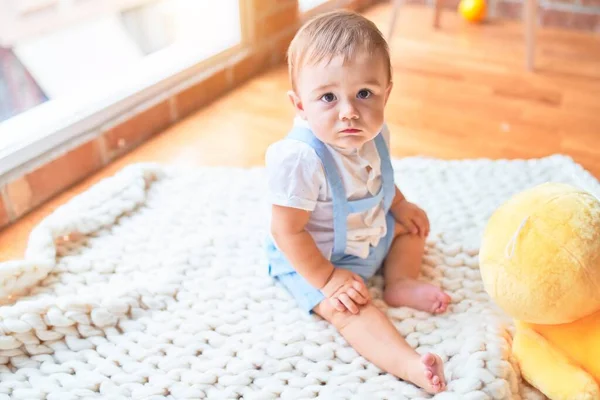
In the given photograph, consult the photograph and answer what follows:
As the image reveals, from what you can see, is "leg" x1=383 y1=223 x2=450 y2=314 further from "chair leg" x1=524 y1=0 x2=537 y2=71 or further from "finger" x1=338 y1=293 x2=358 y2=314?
"chair leg" x1=524 y1=0 x2=537 y2=71

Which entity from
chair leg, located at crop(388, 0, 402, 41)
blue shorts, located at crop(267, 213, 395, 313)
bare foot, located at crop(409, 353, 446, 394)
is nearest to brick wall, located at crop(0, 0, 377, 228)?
chair leg, located at crop(388, 0, 402, 41)

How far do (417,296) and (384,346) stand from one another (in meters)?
0.13

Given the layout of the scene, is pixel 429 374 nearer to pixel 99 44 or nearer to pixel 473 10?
pixel 99 44

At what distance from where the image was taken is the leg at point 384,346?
0.85 m

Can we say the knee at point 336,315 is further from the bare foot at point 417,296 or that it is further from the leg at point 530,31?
the leg at point 530,31

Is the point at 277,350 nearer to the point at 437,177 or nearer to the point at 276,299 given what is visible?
the point at 276,299

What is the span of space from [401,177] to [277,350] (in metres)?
0.59

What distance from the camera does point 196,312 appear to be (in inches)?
40.1

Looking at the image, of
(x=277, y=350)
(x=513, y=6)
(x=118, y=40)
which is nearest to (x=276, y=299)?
(x=277, y=350)

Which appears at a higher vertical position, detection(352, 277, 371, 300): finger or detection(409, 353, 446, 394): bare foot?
detection(352, 277, 371, 300): finger

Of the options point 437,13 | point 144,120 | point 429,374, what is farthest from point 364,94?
point 437,13

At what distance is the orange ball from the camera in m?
2.41

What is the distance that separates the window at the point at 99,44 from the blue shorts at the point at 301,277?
64cm

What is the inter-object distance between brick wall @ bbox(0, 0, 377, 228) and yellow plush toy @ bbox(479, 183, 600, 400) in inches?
35.3
